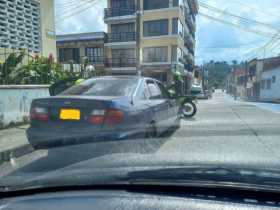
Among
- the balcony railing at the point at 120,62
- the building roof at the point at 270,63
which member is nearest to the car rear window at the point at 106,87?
the balcony railing at the point at 120,62

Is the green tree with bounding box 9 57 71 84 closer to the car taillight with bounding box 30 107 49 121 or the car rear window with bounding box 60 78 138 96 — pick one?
the car rear window with bounding box 60 78 138 96

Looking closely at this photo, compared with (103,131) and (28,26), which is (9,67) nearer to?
(28,26)

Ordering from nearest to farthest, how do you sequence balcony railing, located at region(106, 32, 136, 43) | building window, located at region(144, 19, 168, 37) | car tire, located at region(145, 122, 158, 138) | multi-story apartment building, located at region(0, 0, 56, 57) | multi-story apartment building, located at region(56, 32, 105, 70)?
car tire, located at region(145, 122, 158, 138) < multi-story apartment building, located at region(0, 0, 56, 57) < building window, located at region(144, 19, 168, 37) < balcony railing, located at region(106, 32, 136, 43) < multi-story apartment building, located at region(56, 32, 105, 70)

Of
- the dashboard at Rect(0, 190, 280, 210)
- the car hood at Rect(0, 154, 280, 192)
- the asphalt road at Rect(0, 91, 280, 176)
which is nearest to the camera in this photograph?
the dashboard at Rect(0, 190, 280, 210)

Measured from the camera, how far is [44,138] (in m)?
4.34

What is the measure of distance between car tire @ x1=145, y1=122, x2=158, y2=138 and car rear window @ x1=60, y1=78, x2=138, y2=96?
30.1 inches

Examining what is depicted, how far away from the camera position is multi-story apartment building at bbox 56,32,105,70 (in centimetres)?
3453

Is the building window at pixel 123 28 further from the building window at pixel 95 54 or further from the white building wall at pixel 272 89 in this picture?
the white building wall at pixel 272 89

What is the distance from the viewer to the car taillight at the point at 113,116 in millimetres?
4027

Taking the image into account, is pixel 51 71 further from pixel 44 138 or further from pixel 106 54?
pixel 106 54

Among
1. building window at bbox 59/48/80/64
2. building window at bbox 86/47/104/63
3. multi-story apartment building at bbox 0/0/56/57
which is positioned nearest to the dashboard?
multi-story apartment building at bbox 0/0/56/57

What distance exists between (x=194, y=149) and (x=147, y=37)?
28.1 m

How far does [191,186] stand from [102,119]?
2497mm

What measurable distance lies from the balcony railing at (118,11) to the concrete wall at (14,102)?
25.7m
